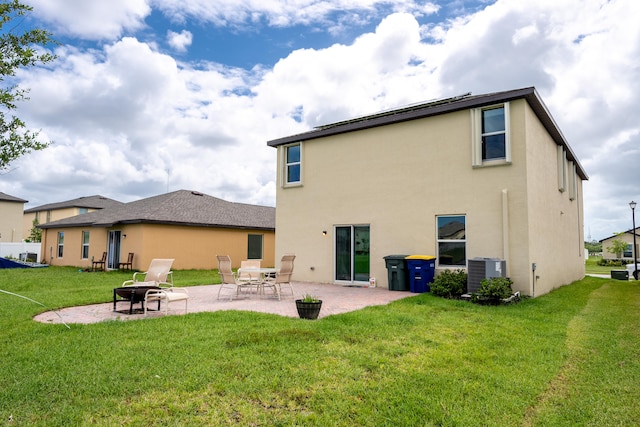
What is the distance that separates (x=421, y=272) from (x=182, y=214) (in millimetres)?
15656

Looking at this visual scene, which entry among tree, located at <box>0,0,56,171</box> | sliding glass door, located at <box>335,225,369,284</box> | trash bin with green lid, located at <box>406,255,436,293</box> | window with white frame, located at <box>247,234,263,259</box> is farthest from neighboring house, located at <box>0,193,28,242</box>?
trash bin with green lid, located at <box>406,255,436,293</box>

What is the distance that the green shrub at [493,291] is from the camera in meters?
9.35

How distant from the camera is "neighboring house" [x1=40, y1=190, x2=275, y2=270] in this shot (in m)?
21.0

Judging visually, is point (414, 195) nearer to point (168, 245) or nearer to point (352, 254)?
point (352, 254)

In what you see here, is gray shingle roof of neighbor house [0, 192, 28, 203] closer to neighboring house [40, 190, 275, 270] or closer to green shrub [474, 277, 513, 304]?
neighboring house [40, 190, 275, 270]

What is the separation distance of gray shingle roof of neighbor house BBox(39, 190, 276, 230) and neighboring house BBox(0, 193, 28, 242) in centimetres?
1753

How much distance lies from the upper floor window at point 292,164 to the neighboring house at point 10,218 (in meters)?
38.4

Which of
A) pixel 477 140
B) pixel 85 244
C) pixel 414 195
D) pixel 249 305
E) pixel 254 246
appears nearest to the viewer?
pixel 249 305

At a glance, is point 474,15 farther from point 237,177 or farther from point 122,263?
point 122,263

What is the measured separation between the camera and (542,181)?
12633 mm

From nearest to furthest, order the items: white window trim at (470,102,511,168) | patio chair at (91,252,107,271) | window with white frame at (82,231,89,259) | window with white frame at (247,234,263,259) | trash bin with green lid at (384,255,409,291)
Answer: white window trim at (470,102,511,168)
trash bin with green lid at (384,255,409,291)
patio chair at (91,252,107,271)
window with white frame at (82,231,89,259)
window with white frame at (247,234,263,259)

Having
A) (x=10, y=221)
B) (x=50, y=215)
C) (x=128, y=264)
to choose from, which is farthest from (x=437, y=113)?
(x=50, y=215)

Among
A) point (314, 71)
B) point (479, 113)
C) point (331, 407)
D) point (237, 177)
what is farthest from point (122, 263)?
point (331, 407)

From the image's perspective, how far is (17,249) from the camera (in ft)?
101
